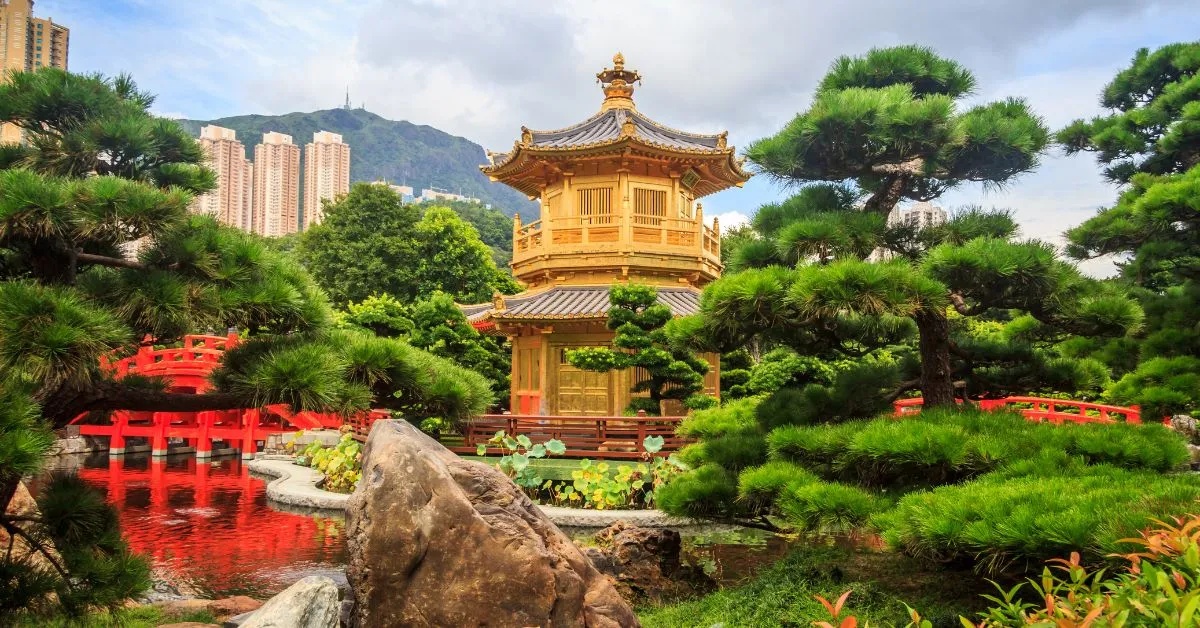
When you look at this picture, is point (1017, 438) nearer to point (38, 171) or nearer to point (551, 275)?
point (38, 171)

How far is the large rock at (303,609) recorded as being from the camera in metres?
4.56

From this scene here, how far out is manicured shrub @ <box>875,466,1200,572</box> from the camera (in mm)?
3139

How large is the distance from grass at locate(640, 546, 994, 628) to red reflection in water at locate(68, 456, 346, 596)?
374 centimetres

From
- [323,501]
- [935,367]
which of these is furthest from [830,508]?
[323,501]

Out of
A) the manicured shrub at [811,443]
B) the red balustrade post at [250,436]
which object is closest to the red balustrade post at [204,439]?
the red balustrade post at [250,436]

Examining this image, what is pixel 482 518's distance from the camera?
4.15 m

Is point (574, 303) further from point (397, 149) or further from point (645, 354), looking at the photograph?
point (397, 149)

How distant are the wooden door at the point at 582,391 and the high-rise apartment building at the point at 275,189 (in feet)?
280

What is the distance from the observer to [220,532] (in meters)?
9.88

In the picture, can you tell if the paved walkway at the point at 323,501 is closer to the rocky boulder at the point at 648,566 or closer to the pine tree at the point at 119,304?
the rocky boulder at the point at 648,566

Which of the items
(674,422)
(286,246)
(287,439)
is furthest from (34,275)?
(286,246)

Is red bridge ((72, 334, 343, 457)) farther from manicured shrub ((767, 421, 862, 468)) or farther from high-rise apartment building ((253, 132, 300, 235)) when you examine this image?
high-rise apartment building ((253, 132, 300, 235))

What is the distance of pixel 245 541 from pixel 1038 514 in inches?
346

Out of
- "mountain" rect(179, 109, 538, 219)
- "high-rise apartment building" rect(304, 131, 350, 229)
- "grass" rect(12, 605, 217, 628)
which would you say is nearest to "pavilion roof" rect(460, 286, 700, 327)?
"grass" rect(12, 605, 217, 628)
